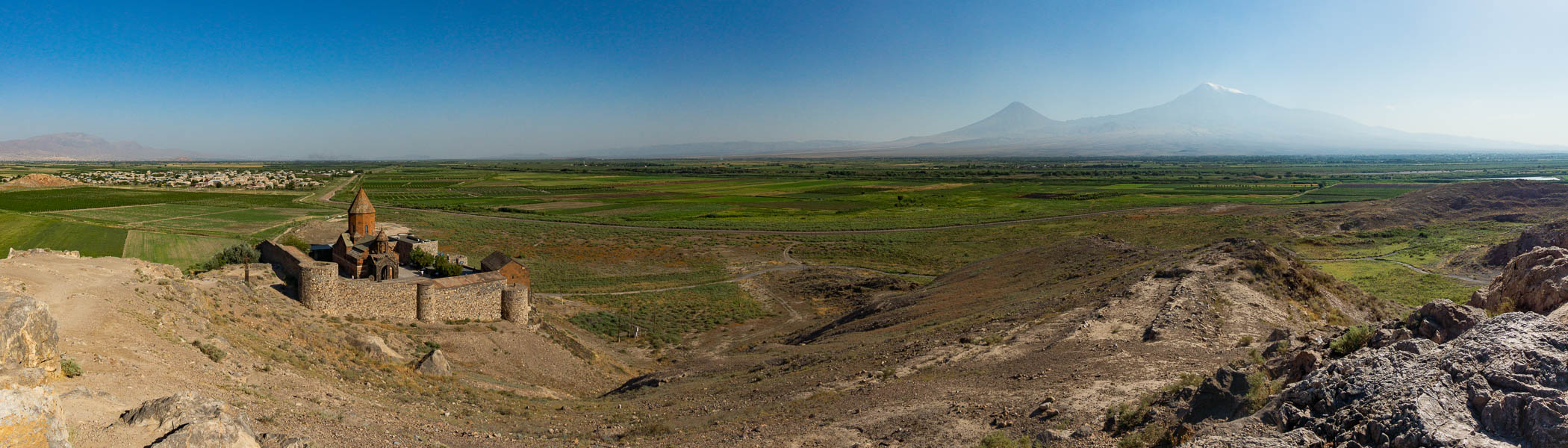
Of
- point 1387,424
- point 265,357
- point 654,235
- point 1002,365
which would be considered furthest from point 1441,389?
point 654,235

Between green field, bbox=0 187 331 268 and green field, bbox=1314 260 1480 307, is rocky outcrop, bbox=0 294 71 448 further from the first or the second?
green field, bbox=0 187 331 268

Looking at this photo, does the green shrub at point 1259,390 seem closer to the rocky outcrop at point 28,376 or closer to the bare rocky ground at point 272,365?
the bare rocky ground at point 272,365

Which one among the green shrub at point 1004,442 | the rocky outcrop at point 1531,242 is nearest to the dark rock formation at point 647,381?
the green shrub at point 1004,442

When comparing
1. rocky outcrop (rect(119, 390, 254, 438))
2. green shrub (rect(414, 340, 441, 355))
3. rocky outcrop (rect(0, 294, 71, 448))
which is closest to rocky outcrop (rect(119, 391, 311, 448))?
rocky outcrop (rect(119, 390, 254, 438))

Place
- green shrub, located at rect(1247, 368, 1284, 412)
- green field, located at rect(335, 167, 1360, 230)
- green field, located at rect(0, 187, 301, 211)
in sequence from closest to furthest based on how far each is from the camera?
green shrub, located at rect(1247, 368, 1284, 412) < green field, located at rect(0, 187, 301, 211) < green field, located at rect(335, 167, 1360, 230)

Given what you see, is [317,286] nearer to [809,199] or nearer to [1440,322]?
[1440,322]

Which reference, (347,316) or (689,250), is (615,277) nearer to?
(689,250)
